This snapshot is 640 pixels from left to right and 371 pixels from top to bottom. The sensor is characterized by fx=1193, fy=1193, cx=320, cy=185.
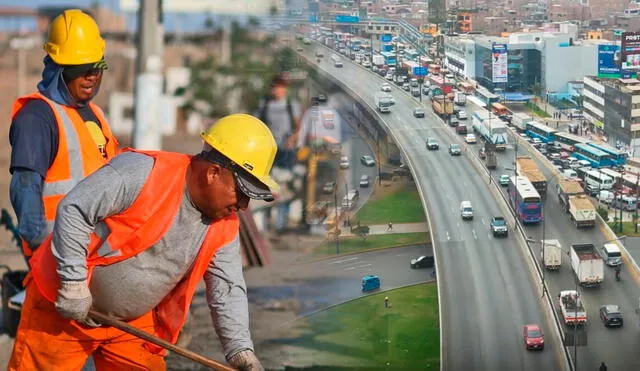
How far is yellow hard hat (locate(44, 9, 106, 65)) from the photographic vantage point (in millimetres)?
3553

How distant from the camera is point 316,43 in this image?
4.72 m

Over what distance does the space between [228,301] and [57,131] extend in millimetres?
817

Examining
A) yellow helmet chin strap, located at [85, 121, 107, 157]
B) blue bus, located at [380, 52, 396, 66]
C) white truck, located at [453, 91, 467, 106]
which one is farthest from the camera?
blue bus, located at [380, 52, 396, 66]

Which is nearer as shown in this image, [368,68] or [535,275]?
[535,275]

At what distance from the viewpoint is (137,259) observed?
2.86 metres

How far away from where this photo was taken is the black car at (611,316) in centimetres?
405

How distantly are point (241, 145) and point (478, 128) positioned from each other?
1875 mm

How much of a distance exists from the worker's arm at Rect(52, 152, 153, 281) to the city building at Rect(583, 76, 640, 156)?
6.76 feet

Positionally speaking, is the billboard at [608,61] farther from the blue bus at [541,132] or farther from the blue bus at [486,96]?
the blue bus at [486,96]

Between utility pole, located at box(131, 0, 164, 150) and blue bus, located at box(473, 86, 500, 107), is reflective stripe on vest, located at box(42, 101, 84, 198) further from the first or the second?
utility pole, located at box(131, 0, 164, 150)

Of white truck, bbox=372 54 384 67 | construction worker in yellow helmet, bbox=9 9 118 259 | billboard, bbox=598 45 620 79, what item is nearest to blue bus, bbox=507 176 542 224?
billboard, bbox=598 45 620 79

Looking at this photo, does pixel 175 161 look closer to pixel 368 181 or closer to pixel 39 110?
pixel 39 110

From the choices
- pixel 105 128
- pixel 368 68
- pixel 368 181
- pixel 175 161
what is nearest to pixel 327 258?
pixel 368 181

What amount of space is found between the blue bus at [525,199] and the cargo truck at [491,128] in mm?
154
